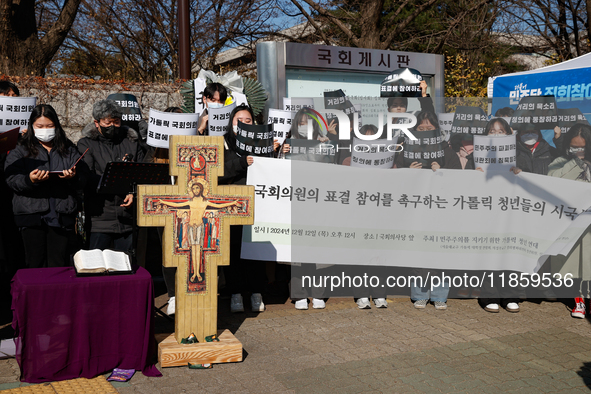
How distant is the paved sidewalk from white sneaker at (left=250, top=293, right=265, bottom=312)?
2.7 inches

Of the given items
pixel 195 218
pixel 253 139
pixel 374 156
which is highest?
pixel 253 139

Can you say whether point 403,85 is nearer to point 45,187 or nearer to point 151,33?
point 45,187

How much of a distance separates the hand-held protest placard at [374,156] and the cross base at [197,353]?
2.11 m

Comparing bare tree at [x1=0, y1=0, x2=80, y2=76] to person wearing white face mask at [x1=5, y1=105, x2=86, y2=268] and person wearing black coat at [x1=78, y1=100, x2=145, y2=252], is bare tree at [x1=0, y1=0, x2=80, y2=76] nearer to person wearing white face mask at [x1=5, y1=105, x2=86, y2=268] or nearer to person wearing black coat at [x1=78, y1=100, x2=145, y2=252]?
person wearing black coat at [x1=78, y1=100, x2=145, y2=252]

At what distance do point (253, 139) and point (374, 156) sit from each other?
118 cm

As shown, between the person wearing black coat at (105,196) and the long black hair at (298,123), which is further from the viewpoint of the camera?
the long black hair at (298,123)

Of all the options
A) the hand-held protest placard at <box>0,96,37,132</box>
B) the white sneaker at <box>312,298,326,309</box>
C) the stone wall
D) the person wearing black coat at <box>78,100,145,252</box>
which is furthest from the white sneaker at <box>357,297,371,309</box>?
the stone wall

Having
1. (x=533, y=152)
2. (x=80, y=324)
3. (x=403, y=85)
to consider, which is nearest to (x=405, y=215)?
(x=533, y=152)

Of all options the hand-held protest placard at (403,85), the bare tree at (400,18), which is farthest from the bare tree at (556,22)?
the hand-held protest placard at (403,85)

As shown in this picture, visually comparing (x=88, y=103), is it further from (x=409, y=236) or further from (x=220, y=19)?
(x=220, y=19)

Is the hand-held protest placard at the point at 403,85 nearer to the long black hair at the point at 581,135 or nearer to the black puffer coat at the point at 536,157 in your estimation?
the black puffer coat at the point at 536,157

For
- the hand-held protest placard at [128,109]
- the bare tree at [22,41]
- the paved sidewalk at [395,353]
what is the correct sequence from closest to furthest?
1. the paved sidewalk at [395,353]
2. the hand-held protest placard at [128,109]
3. the bare tree at [22,41]

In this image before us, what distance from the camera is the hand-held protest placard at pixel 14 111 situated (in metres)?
5.54

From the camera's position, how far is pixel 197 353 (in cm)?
436
